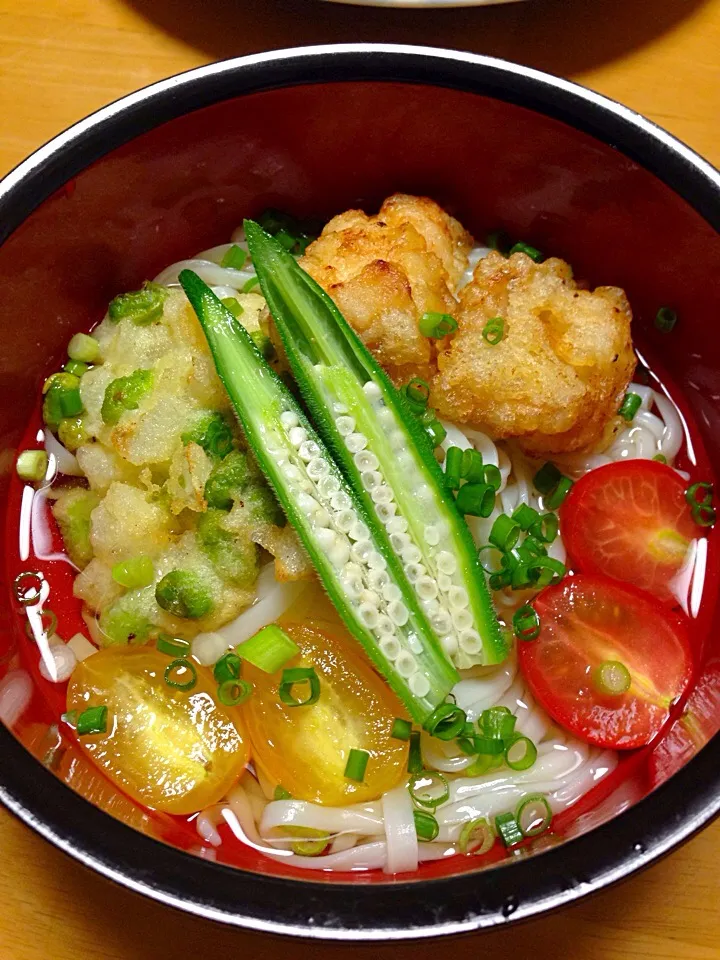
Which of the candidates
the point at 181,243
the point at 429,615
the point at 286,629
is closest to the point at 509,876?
the point at 429,615

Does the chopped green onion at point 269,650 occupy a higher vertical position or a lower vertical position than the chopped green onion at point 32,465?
lower

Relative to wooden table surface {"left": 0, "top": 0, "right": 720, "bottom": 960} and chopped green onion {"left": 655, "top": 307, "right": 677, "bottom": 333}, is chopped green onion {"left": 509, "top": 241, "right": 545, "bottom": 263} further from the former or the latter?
wooden table surface {"left": 0, "top": 0, "right": 720, "bottom": 960}

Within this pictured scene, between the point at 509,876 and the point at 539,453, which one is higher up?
the point at 539,453

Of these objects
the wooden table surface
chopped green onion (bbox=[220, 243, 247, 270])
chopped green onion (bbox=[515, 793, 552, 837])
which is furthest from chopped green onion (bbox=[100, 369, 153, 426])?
chopped green onion (bbox=[515, 793, 552, 837])

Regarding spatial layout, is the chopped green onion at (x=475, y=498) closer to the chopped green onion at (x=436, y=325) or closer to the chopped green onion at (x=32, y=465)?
the chopped green onion at (x=436, y=325)

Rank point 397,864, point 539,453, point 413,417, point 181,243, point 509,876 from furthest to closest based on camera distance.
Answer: point 181,243
point 539,453
point 413,417
point 397,864
point 509,876

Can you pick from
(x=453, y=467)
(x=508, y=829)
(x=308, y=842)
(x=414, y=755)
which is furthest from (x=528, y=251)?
(x=308, y=842)

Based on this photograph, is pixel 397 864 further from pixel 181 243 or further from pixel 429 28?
pixel 429 28

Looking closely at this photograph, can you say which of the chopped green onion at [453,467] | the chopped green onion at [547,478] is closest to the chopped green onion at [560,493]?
the chopped green onion at [547,478]
